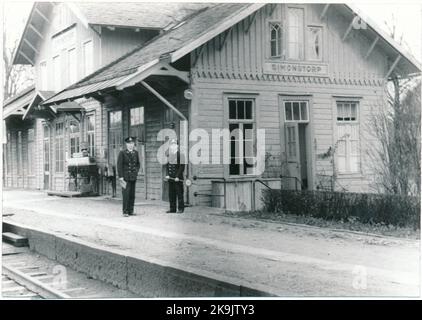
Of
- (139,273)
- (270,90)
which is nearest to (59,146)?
(270,90)

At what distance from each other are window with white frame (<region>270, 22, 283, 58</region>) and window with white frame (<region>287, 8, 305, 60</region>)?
0.23 meters

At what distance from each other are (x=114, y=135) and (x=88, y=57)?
316 centimetres

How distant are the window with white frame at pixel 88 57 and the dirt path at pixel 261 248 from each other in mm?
6809

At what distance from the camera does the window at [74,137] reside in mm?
18359

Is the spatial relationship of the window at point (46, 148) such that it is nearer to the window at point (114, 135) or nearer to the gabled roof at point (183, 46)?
the gabled roof at point (183, 46)

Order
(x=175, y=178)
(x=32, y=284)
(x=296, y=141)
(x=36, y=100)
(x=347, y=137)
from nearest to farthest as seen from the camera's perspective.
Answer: (x=32, y=284) < (x=175, y=178) < (x=296, y=141) < (x=347, y=137) < (x=36, y=100)

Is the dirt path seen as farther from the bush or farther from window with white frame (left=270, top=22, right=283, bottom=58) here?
window with white frame (left=270, top=22, right=283, bottom=58)

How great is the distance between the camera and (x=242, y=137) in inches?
581

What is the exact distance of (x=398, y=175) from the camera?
35.1 feet

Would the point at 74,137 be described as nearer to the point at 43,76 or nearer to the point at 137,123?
the point at 137,123

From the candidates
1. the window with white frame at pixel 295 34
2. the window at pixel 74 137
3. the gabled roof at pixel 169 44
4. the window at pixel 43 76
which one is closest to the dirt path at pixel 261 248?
the gabled roof at pixel 169 44

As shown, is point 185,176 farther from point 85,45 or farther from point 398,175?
point 85,45

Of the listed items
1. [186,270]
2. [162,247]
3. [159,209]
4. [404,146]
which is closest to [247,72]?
[159,209]

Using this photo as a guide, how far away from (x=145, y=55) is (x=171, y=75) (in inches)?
100
